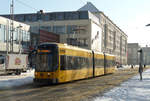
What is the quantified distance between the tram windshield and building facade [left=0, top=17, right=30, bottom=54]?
31.0 m

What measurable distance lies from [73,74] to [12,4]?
91.0 feet

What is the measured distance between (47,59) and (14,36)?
136ft

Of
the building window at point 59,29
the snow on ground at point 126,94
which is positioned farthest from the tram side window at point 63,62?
the building window at point 59,29

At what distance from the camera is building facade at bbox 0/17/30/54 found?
179ft

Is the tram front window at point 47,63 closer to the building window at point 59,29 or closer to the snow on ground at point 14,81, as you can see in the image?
the snow on ground at point 14,81

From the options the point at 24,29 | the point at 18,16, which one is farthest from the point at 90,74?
the point at 18,16

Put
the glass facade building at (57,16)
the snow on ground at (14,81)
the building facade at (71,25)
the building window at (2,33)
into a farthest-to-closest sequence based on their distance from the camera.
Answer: the glass facade building at (57,16) < the building facade at (71,25) < the building window at (2,33) < the snow on ground at (14,81)

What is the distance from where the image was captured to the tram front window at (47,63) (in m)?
19.8

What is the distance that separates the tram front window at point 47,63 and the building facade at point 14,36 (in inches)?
1224

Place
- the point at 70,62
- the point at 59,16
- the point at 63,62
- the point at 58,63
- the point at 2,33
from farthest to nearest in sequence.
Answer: the point at 59,16 < the point at 2,33 < the point at 70,62 < the point at 63,62 < the point at 58,63

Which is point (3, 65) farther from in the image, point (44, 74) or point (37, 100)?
point (37, 100)

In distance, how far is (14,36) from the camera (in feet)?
196

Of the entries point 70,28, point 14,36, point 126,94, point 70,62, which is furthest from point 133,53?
point 126,94

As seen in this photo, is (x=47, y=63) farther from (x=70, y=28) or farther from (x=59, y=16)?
(x=59, y=16)
